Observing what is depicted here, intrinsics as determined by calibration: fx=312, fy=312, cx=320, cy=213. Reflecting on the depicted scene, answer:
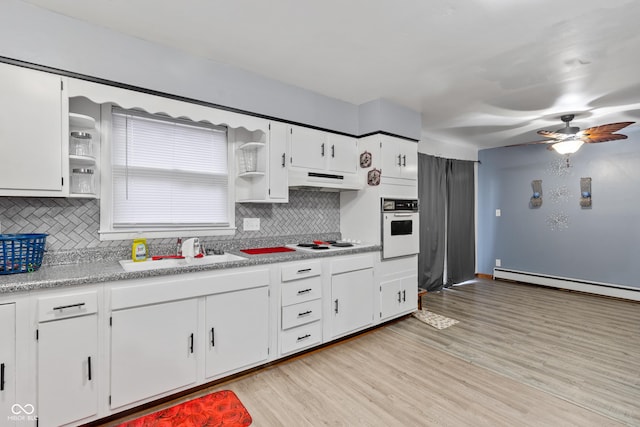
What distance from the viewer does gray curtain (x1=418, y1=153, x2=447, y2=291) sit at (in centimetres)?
486

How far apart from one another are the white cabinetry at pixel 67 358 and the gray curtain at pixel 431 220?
418 centimetres

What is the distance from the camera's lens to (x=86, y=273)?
1.89 metres

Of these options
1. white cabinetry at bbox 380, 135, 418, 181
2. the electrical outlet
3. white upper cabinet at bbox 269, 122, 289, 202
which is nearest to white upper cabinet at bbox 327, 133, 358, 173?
white cabinetry at bbox 380, 135, 418, 181

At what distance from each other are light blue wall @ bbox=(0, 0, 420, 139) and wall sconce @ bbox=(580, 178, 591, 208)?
3.82m

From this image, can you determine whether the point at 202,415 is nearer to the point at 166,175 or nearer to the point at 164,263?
the point at 164,263

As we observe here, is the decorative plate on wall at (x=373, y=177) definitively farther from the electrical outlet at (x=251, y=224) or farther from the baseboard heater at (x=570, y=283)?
the baseboard heater at (x=570, y=283)

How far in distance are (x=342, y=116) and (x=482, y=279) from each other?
4.40 m

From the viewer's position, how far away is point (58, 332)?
1.74m

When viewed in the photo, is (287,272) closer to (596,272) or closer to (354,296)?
(354,296)

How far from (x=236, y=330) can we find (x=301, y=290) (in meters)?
0.64

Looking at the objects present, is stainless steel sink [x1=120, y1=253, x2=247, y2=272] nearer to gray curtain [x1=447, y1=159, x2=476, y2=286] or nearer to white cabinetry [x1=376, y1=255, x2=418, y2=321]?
white cabinetry [x1=376, y1=255, x2=418, y2=321]

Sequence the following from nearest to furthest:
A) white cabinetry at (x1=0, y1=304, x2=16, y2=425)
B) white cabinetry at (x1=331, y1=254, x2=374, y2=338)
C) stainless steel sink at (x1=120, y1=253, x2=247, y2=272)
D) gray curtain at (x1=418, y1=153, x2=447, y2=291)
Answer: white cabinetry at (x1=0, y1=304, x2=16, y2=425), stainless steel sink at (x1=120, y1=253, x2=247, y2=272), white cabinetry at (x1=331, y1=254, x2=374, y2=338), gray curtain at (x1=418, y1=153, x2=447, y2=291)

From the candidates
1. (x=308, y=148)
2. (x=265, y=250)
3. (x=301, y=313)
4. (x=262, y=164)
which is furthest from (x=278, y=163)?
(x=301, y=313)

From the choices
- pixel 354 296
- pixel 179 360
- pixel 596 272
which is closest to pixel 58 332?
pixel 179 360
